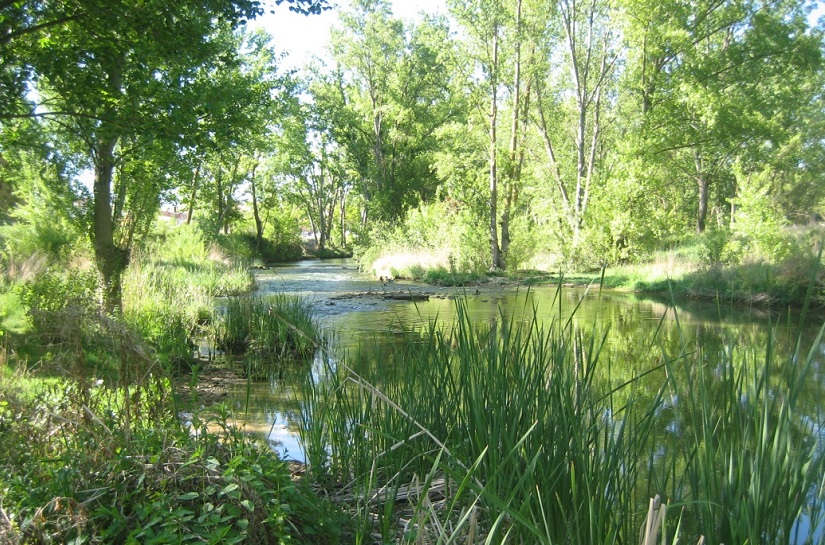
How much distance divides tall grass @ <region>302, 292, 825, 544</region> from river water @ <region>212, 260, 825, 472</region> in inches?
14.8

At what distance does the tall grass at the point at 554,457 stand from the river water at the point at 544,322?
0.38 meters

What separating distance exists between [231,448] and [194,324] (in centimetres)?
610

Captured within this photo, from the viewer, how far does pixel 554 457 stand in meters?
2.33

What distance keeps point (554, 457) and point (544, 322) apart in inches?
331

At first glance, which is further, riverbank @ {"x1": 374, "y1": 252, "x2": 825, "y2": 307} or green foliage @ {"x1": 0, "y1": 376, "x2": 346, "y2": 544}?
riverbank @ {"x1": 374, "y1": 252, "x2": 825, "y2": 307}

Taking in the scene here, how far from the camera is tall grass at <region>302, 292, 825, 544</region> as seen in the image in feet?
5.98

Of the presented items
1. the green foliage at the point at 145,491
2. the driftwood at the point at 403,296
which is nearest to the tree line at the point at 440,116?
the green foliage at the point at 145,491

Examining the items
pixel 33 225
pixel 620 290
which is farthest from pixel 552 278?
pixel 33 225

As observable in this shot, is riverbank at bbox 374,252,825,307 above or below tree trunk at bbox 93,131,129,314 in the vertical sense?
below

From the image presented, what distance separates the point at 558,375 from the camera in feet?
7.61

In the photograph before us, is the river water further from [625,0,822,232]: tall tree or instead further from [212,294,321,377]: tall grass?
[625,0,822,232]: tall tree

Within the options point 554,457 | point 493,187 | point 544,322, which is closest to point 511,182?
point 493,187

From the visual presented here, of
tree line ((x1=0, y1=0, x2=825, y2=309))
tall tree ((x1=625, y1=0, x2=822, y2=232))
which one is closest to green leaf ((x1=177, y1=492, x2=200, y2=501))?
tree line ((x1=0, y1=0, x2=825, y2=309))

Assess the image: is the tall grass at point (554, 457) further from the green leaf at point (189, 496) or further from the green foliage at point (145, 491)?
the green leaf at point (189, 496)
